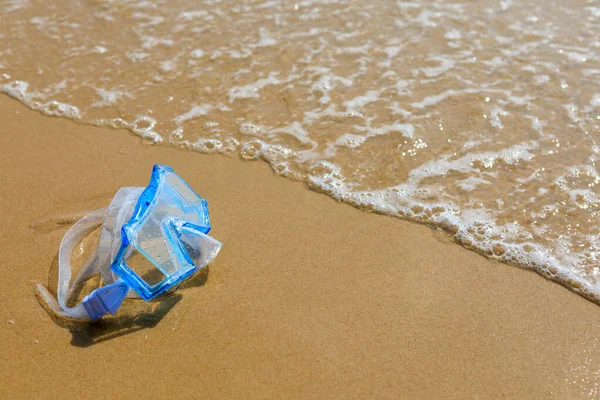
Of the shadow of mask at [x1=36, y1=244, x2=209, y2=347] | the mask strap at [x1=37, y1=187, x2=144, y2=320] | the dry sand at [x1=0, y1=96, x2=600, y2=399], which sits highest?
the mask strap at [x1=37, y1=187, x2=144, y2=320]

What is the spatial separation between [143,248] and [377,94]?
2.22 metres

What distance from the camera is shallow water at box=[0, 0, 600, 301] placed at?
2.96m

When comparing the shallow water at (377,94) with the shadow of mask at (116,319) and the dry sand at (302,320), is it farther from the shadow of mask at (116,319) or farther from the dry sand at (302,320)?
the shadow of mask at (116,319)

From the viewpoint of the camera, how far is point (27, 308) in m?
2.31

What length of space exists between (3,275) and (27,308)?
0.25 m

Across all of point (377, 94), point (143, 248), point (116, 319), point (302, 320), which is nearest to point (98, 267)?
point (116, 319)

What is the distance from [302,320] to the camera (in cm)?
230

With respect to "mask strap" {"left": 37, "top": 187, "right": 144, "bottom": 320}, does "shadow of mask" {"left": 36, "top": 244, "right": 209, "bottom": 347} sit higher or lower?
lower

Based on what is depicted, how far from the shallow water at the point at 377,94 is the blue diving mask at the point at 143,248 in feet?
2.91

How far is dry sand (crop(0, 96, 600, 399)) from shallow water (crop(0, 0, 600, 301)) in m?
0.25

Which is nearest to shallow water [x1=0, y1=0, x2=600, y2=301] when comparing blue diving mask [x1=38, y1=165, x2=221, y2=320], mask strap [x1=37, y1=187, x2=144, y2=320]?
blue diving mask [x1=38, y1=165, x2=221, y2=320]

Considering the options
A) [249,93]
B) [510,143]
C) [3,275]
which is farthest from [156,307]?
[510,143]

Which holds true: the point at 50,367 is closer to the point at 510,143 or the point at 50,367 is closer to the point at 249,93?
the point at 249,93

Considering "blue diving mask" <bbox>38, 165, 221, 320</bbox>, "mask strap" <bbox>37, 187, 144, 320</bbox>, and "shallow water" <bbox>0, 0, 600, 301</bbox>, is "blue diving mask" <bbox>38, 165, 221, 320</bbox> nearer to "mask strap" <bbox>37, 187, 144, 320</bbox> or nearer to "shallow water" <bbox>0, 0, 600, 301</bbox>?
"mask strap" <bbox>37, 187, 144, 320</bbox>
